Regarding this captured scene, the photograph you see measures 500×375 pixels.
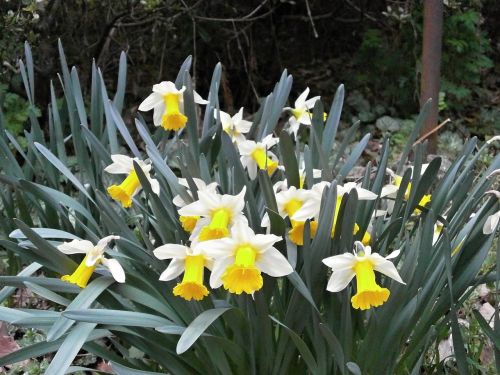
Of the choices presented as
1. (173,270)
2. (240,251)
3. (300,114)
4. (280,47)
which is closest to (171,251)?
(173,270)

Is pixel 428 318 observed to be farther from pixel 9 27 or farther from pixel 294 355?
pixel 9 27

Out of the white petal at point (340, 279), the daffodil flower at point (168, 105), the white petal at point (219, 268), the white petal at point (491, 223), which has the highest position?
the daffodil flower at point (168, 105)

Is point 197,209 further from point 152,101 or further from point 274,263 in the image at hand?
point 152,101

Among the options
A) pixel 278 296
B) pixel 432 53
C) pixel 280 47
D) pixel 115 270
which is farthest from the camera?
pixel 280 47

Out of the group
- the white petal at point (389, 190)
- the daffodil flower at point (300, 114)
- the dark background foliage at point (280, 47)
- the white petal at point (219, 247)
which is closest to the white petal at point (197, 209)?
the white petal at point (219, 247)

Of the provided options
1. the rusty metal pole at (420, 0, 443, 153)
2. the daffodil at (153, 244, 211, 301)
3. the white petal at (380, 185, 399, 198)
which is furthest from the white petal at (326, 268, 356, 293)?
the rusty metal pole at (420, 0, 443, 153)

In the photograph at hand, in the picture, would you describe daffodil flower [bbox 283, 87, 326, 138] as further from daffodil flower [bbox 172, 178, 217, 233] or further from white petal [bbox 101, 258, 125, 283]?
white petal [bbox 101, 258, 125, 283]

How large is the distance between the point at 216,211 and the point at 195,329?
0.24 meters

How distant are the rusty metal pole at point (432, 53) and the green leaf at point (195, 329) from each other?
6.78 ft

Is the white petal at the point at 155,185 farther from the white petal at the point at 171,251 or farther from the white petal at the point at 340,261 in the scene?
the white petal at the point at 340,261

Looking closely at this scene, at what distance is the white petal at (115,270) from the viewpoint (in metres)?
1.33

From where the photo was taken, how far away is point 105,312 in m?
1.26

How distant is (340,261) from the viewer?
4.24ft

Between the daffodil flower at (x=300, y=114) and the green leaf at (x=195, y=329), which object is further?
the daffodil flower at (x=300, y=114)
